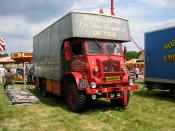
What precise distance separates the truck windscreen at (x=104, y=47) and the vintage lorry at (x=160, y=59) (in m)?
4.00

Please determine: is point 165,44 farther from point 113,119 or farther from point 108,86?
point 113,119

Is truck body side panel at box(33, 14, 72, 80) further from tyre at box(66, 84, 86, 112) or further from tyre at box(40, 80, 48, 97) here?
tyre at box(66, 84, 86, 112)

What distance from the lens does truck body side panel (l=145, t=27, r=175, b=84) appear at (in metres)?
16.3

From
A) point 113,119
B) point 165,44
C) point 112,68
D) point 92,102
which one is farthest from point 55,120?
point 165,44

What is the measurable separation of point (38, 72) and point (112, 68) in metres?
7.94

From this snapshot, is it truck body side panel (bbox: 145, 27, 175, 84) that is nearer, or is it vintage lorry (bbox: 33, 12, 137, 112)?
vintage lorry (bbox: 33, 12, 137, 112)

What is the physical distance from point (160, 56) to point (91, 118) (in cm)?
749

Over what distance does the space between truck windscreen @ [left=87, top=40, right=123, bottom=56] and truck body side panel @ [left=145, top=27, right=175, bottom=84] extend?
3.98 m

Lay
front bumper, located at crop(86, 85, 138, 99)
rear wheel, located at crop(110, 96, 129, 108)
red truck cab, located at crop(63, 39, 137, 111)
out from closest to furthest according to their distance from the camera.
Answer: front bumper, located at crop(86, 85, 138, 99)
red truck cab, located at crop(63, 39, 137, 111)
rear wheel, located at crop(110, 96, 129, 108)

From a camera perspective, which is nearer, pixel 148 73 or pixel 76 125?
pixel 76 125

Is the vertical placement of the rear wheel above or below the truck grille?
below

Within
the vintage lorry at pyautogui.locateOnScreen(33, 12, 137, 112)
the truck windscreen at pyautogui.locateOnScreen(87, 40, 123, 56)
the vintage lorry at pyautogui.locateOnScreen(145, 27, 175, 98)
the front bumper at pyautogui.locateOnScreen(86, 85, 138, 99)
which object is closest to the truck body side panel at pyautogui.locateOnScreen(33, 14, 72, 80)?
the vintage lorry at pyautogui.locateOnScreen(33, 12, 137, 112)

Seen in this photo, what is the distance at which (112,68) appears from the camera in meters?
12.5

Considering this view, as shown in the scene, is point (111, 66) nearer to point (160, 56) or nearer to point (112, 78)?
point (112, 78)
